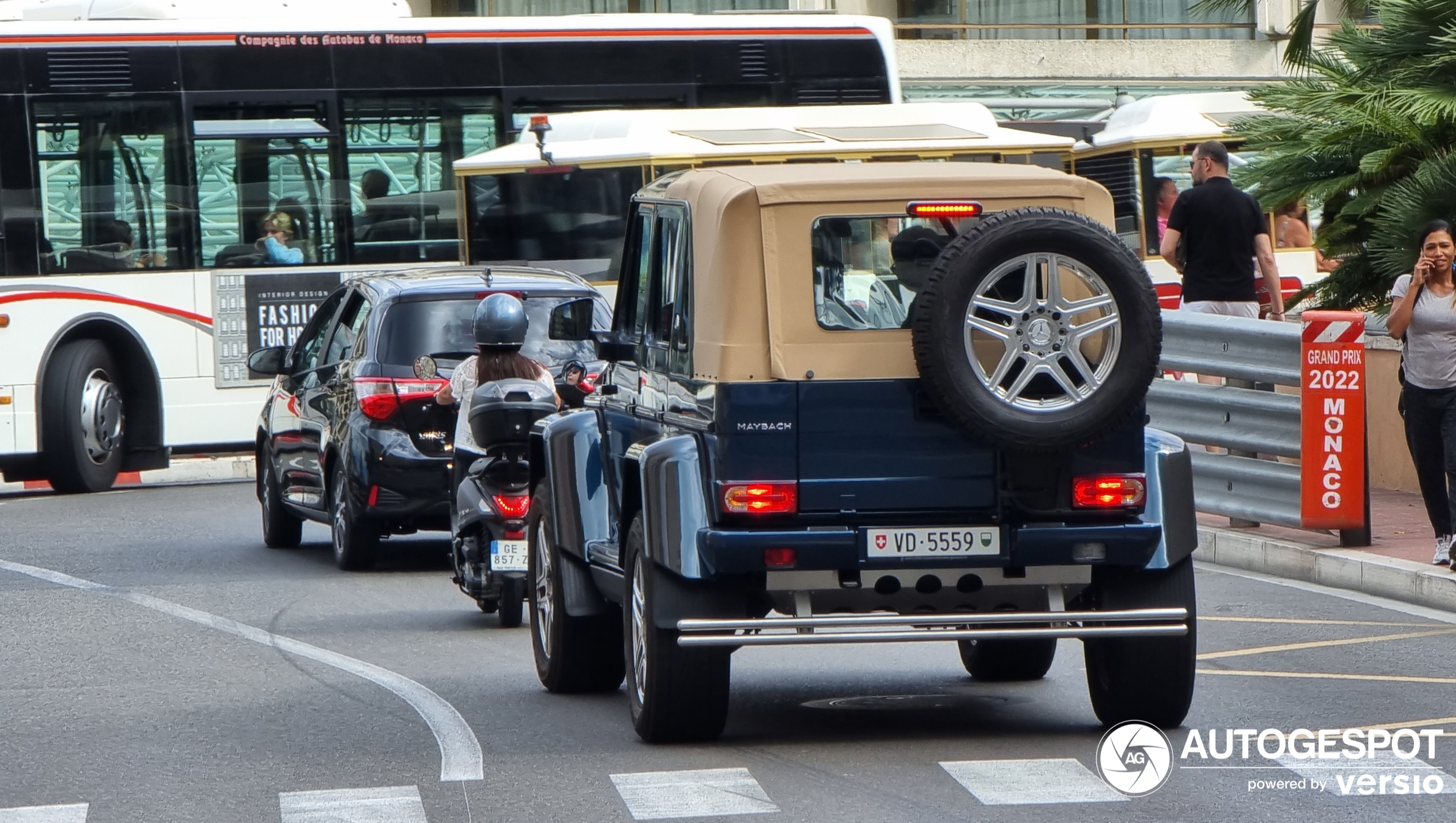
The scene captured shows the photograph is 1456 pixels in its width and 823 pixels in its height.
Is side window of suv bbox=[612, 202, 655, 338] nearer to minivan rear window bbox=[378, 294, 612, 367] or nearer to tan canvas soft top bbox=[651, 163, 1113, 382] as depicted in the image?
tan canvas soft top bbox=[651, 163, 1113, 382]

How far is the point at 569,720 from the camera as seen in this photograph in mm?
8500

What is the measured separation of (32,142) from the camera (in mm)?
18844

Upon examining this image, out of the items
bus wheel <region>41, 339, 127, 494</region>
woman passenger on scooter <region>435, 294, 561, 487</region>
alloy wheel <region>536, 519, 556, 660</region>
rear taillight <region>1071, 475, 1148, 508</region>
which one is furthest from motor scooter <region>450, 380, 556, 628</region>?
bus wheel <region>41, 339, 127, 494</region>

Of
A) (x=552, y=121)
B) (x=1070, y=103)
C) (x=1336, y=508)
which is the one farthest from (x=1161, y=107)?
(x=1336, y=508)

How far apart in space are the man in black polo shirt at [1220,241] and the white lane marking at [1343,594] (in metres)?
2.36

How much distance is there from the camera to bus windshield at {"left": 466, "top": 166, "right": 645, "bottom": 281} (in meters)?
20.2

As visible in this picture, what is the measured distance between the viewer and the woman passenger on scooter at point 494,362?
1102cm

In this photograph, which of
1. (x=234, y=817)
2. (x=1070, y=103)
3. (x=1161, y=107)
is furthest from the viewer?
(x=1070, y=103)

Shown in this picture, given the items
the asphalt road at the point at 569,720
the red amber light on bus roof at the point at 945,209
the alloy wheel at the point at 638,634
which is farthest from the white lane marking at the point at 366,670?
the red amber light on bus roof at the point at 945,209

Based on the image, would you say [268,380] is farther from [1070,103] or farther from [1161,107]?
[1070,103]

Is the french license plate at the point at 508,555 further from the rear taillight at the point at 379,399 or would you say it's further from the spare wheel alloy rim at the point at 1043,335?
the spare wheel alloy rim at the point at 1043,335

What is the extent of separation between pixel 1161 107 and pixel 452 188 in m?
8.08

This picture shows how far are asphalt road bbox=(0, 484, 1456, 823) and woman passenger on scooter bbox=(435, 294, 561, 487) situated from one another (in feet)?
2.82

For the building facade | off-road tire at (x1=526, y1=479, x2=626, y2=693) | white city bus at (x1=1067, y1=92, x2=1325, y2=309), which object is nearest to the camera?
off-road tire at (x1=526, y1=479, x2=626, y2=693)
